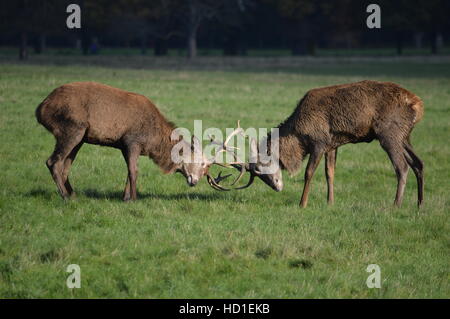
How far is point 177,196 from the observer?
418 inches

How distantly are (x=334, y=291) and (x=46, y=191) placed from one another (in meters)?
5.21

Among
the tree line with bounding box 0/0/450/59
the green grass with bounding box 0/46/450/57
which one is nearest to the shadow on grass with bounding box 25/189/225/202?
the tree line with bounding box 0/0/450/59

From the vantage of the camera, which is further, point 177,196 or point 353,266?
point 177,196

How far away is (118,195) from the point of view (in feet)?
34.3

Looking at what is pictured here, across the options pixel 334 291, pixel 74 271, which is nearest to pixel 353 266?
pixel 334 291

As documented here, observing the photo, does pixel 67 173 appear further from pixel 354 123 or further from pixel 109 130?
pixel 354 123

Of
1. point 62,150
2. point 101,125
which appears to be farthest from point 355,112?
point 62,150

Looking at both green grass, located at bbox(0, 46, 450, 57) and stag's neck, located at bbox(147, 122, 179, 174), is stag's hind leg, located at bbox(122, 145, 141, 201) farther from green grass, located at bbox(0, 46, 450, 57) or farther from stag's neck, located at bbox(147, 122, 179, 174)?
green grass, located at bbox(0, 46, 450, 57)

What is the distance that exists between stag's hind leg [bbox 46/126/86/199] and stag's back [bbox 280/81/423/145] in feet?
11.2

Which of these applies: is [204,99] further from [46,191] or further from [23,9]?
[23,9]

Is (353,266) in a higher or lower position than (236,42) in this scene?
lower
